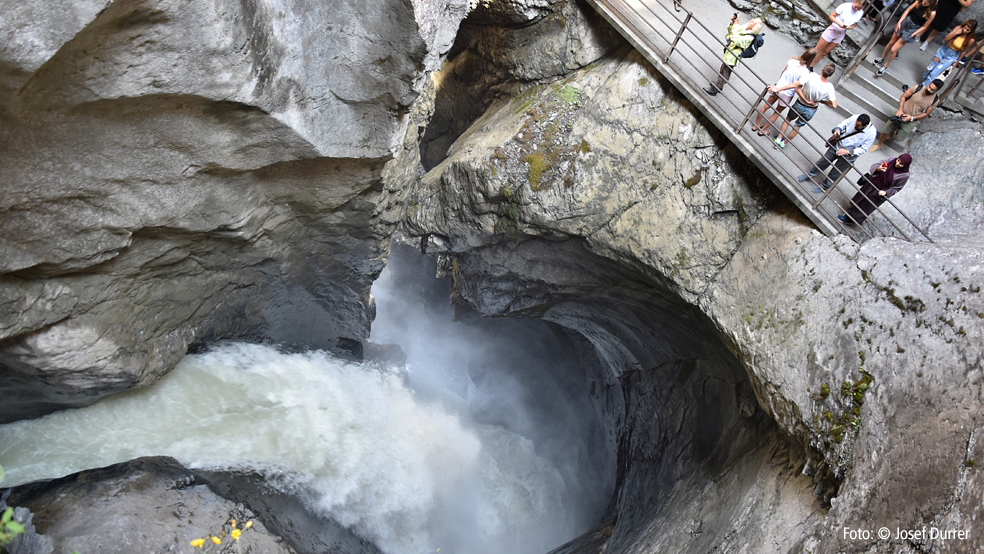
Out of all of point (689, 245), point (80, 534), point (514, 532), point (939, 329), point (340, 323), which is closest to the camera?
point (939, 329)

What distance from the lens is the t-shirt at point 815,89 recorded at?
239 inches

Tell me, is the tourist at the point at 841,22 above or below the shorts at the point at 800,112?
above

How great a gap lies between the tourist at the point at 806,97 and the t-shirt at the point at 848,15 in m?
1.16

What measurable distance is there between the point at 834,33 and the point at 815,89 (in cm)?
142

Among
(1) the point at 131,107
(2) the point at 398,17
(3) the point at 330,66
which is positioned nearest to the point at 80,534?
(1) the point at 131,107

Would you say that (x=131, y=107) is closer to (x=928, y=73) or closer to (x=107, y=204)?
(x=107, y=204)

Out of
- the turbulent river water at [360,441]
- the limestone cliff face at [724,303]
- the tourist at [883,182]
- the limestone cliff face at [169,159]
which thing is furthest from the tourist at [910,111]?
the turbulent river water at [360,441]

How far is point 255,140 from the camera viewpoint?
221 inches

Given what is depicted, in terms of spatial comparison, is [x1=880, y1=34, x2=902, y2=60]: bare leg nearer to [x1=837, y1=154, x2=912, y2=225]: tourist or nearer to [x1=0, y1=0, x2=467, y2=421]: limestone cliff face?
[x1=837, y1=154, x2=912, y2=225]: tourist

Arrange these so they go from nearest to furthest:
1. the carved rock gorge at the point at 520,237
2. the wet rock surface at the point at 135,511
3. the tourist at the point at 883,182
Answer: the carved rock gorge at the point at 520,237 < the wet rock surface at the point at 135,511 < the tourist at the point at 883,182

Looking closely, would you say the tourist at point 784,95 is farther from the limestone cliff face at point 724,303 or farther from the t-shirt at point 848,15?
the t-shirt at point 848,15

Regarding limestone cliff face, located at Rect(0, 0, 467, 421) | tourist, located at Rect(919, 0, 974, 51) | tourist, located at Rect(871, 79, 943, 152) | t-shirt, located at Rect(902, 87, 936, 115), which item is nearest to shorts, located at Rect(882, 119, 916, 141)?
tourist, located at Rect(871, 79, 943, 152)

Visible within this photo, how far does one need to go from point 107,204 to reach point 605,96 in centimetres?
586

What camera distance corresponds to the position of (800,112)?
6223mm
